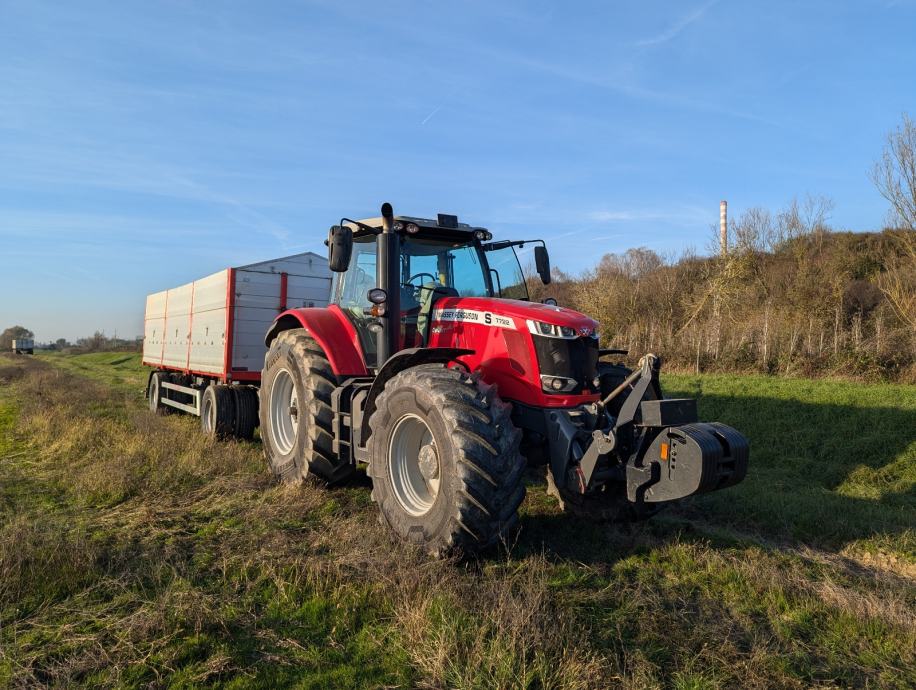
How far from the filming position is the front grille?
4.94 meters

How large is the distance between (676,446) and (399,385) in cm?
199

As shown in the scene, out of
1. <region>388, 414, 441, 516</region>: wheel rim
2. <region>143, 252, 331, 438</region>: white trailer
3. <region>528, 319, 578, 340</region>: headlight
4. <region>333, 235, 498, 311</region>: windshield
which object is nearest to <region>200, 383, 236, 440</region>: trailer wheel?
<region>143, 252, 331, 438</region>: white trailer

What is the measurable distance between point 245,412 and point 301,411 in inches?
143

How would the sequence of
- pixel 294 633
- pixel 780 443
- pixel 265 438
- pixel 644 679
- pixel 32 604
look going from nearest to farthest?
pixel 644 679 < pixel 294 633 < pixel 32 604 < pixel 265 438 < pixel 780 443

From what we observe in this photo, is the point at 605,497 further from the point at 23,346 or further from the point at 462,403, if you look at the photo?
the point at 23,346

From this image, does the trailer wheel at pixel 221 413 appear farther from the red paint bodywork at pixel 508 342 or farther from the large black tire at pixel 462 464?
the large black tire at pixel 462 464

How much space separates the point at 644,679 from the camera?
288cm

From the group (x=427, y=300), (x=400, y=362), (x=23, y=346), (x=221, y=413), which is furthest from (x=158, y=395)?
(x=23, y=346)

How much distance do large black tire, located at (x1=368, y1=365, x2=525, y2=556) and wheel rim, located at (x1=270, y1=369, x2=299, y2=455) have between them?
280cm

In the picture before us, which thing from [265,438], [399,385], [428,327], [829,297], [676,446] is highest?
[829,297]

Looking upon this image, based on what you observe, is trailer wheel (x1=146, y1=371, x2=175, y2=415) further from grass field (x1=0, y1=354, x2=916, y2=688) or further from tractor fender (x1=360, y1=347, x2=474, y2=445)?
tractor fender (x1=360, y1=347, x2=474, y2=445)

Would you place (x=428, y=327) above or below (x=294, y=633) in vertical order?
above

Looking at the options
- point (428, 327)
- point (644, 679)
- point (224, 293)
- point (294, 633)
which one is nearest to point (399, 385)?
point (428, 327)

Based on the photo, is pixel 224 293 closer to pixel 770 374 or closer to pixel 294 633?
pixel 294 633
